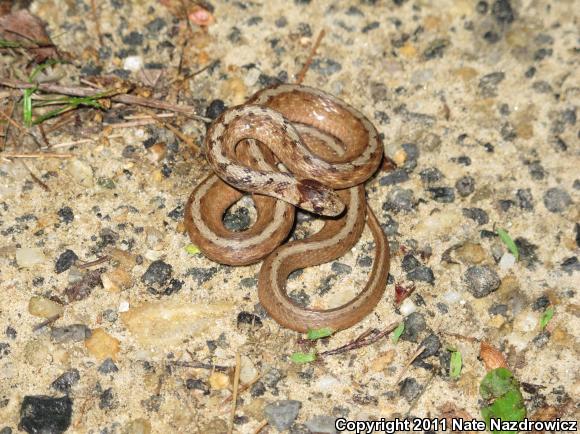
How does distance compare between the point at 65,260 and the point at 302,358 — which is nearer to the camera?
the point at 302,358

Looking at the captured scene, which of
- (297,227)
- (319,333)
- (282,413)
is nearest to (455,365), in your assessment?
(319,333)

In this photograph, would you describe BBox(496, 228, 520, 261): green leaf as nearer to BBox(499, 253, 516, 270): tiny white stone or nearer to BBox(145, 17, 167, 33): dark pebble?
BBox(499, 253, 516, 270): tiny white stone

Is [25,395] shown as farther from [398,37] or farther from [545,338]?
[398,37]

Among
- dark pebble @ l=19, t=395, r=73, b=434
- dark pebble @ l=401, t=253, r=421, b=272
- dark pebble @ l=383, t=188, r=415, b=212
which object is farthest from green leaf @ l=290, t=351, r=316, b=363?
dark pebble @ l=19, t=395, r=73, b=434

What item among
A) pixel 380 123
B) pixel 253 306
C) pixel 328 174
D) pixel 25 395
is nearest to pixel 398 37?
pixel 380 123

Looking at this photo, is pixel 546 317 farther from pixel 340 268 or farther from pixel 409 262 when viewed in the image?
pixel 340 268

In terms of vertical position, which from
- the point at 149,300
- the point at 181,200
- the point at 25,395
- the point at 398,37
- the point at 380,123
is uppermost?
the point at 398,37

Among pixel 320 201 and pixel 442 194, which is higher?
pixel 442 194
